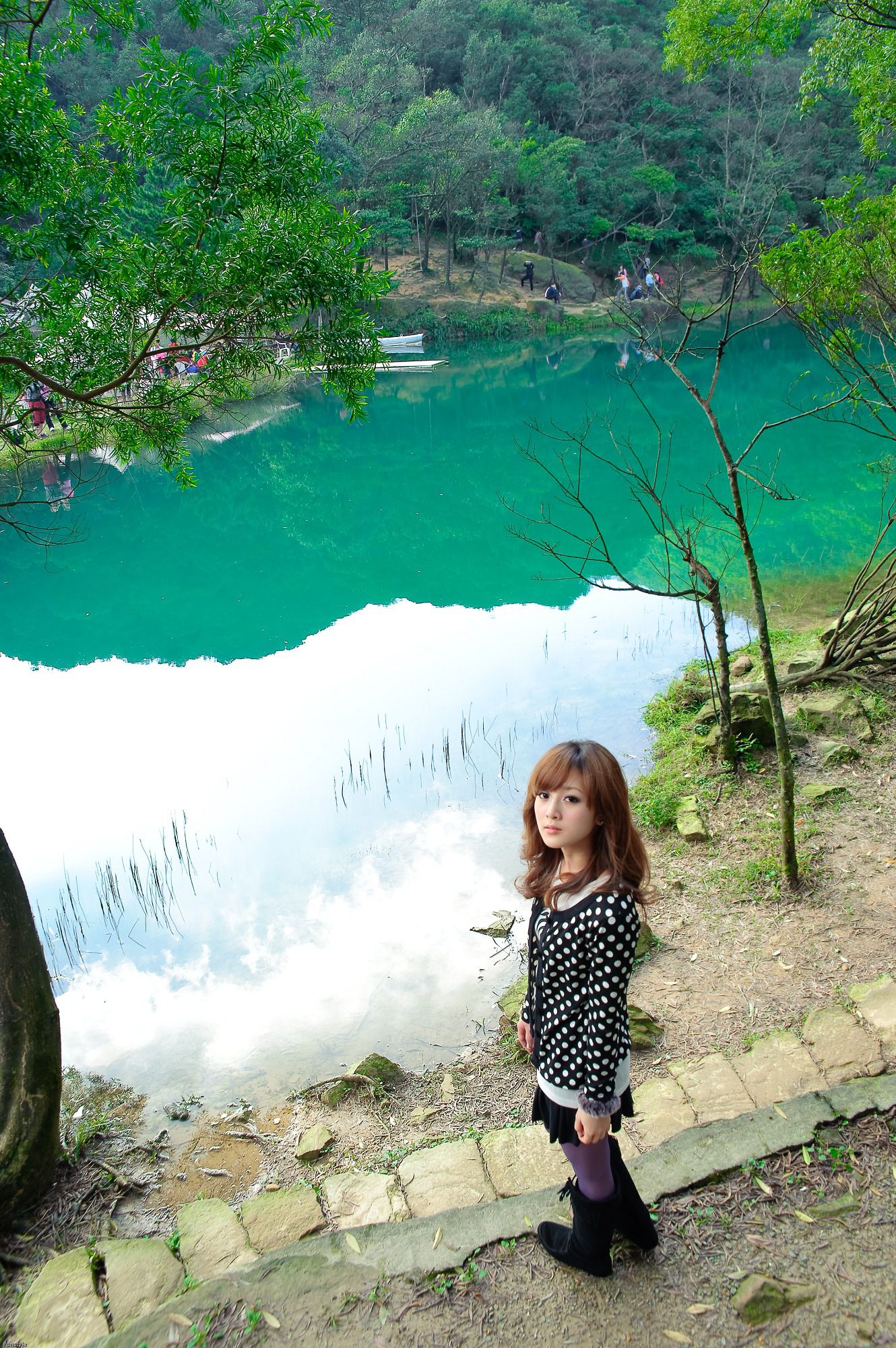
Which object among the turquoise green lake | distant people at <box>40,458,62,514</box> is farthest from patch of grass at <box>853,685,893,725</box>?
distant people at <box>40,458,62,514</box>

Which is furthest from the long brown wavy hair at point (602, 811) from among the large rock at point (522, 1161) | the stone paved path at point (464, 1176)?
the large rock at point (522, 1161)

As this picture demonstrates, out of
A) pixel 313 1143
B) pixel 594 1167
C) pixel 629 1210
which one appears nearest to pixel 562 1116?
pixel 594 1167

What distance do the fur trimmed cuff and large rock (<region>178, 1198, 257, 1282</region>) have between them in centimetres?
123

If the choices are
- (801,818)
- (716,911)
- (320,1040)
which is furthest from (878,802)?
(320,1040)

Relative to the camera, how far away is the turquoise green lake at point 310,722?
4938 millimetres

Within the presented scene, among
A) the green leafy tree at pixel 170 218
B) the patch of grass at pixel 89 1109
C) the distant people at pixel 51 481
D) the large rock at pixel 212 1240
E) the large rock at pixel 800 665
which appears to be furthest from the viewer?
the distant people at pixel 51 481

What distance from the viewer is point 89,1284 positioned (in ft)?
8.54

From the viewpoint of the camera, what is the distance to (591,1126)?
204 cm

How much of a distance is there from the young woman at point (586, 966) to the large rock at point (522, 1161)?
0.61 metres

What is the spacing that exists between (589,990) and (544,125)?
148 feet

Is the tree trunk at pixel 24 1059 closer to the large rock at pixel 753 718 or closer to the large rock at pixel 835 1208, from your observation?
the large rock at pixel 835 1208

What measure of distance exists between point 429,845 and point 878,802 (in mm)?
2829

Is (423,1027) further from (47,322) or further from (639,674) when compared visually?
(639,674)

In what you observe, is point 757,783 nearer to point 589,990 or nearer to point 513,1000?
point 513,1000
